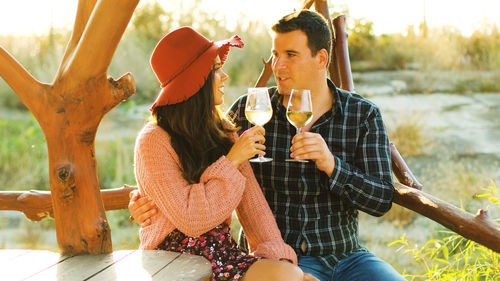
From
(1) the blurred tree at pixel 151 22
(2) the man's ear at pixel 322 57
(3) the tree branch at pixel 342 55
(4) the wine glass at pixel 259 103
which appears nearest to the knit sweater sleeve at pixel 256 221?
(4) the wine glass at pixel 259 103

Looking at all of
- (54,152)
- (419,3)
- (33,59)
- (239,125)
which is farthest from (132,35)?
(54,152)

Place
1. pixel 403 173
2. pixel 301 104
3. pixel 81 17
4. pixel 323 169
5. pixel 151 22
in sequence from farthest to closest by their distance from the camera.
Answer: pixel 151 22 < pixel 403 173 < pixel 323 169 < pixel 301 104 < pixel 81 17

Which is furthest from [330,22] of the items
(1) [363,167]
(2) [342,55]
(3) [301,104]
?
(3) [301,104]

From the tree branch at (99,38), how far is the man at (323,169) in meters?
1.01

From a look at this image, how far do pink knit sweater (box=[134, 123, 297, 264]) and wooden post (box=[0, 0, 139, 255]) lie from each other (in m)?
0.20

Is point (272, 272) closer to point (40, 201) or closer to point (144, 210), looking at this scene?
point (144, 210)

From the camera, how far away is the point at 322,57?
2.89 metres

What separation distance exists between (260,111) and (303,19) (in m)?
0.70

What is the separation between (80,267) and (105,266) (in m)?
0.09

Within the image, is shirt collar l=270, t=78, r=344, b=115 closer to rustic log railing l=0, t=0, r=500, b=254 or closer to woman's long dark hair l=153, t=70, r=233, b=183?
woman's long dark hair l=153, t=70, r=233, b=183

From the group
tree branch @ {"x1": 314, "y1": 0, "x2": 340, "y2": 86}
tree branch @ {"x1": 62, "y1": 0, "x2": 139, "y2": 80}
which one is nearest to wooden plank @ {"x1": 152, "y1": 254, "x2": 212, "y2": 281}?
tree branch @ {"x1": 62, "y1": 0, "x2": 139, "y2": 80}

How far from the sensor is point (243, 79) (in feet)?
26.2

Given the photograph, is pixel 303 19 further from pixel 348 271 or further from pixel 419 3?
pixel 419 3

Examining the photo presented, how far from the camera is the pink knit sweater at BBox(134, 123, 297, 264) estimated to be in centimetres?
214
